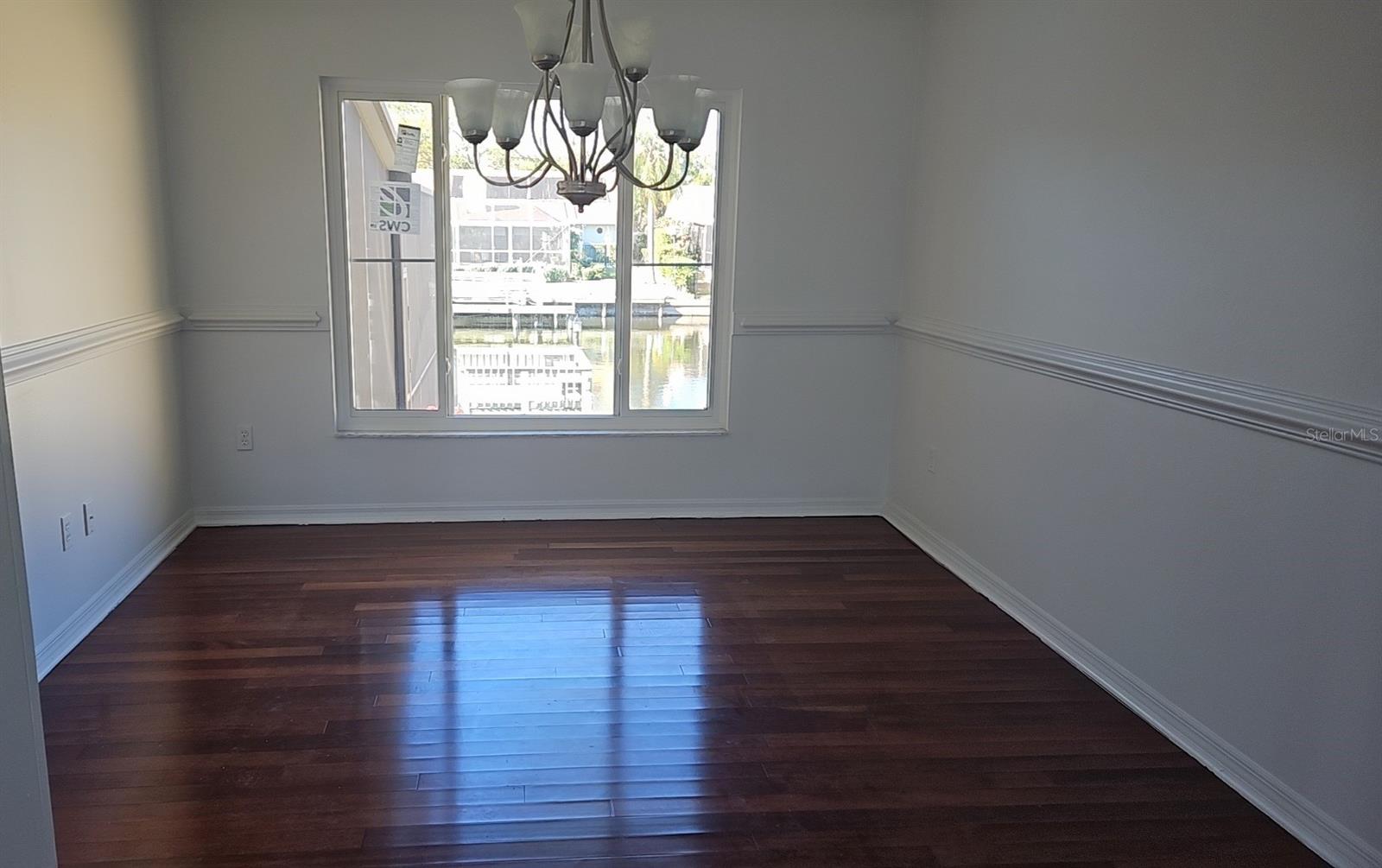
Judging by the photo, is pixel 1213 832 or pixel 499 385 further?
pixel 499 385

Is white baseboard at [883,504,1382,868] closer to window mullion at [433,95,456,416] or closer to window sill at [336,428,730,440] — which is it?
window sill at [336,428,730,440]

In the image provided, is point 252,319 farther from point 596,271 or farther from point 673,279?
point 673,279

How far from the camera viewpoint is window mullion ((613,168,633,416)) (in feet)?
15.3

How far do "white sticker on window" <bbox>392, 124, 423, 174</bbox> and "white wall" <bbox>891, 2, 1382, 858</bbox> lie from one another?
2449 millimetres

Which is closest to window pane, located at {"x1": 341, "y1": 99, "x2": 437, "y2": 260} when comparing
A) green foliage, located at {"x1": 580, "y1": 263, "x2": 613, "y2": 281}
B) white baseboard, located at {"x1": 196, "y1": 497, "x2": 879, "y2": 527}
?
green foliage, located at {"x1": 580, "y1": 263, "x2": 613, "y2": 281}

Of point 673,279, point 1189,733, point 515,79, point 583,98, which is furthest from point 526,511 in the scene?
point 1189,733

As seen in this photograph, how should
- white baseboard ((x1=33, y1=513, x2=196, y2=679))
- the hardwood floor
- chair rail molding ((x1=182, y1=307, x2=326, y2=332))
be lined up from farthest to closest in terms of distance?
1. chair rail molding ((x1=182, y1=307, x2=326, y2=332))
2. white baseboard ((x1=33, y1=513, x2=196, y2=679))
3. the hardwood floor

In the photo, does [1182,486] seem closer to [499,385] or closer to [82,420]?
[499,385]

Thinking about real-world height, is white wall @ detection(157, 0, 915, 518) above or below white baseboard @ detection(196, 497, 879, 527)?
above

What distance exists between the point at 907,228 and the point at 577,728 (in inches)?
119

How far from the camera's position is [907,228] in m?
4.76

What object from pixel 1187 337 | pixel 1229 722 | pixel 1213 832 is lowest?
pixel 1213 832

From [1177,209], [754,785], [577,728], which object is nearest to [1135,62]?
[1177,209]

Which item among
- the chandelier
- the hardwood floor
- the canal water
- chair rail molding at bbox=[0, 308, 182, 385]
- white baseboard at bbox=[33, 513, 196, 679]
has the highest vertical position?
the chandelier
